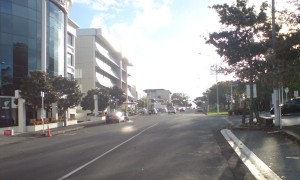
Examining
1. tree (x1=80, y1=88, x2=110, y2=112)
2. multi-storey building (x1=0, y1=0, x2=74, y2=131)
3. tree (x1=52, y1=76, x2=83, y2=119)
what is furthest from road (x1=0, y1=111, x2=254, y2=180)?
tree (x1=80, y1=88, x2=110, y2=112)

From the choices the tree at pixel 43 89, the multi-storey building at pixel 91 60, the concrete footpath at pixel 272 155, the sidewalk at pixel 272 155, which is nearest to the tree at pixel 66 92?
the tree at pixel 43 89

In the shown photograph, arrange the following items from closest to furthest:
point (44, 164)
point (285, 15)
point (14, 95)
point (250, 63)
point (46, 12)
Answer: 1. point (44, 164)
2. point (285, 15)
3. point (250, 63)
4. point (14, 95)
5. point (46, 12)

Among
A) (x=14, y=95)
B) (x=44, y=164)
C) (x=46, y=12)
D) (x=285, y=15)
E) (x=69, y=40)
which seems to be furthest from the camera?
(x=69, y=40)

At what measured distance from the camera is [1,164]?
51.0 feet

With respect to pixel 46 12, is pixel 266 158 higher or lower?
lower

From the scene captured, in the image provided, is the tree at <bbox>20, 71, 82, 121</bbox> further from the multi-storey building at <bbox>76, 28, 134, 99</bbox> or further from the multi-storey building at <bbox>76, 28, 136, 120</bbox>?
the multi-storey building at <bbox>76, 28, 134, 99</bbox>

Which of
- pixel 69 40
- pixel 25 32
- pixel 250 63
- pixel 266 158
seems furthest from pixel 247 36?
pixel 69 40

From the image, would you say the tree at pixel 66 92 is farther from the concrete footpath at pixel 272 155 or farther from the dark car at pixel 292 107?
the concrete footpath at pixel 272 155

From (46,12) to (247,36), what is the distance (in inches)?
976

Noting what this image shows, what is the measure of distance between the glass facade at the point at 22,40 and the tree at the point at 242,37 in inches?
771

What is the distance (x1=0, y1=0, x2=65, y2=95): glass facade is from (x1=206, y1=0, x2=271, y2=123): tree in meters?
19.6

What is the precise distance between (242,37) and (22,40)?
22.0m

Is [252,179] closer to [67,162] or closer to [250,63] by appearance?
[67,162]

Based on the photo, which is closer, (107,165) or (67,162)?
(107,165)
